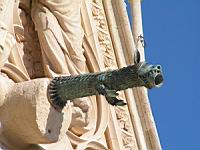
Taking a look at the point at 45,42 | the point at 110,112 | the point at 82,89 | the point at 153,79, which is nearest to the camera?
the point at 153,79

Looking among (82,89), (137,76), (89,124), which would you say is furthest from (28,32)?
(137,76)

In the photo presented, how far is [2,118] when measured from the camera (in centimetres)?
551

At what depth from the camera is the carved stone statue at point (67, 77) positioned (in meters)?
5.36

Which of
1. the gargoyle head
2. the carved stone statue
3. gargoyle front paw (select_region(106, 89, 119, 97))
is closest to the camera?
the gargoyle head

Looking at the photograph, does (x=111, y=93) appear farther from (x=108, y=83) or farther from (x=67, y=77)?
(x=67, y=77)

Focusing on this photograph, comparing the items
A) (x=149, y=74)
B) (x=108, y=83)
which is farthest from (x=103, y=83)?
(x=149, y=74)

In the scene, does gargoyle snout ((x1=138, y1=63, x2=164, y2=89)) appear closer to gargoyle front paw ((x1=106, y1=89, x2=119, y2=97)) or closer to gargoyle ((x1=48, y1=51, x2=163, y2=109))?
gargoyle ((x1=48, y1=51, x2=163, y2=109))

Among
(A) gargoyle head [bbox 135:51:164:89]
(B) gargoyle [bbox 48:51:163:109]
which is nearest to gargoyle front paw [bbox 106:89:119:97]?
(B) gargoyle [bbox 48:51:163:109]

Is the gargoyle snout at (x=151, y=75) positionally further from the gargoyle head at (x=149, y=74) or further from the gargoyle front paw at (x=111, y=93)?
the gargoyle front paw at (x=111, y=93)

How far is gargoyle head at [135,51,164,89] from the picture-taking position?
4.86m

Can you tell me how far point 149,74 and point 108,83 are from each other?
35 cm

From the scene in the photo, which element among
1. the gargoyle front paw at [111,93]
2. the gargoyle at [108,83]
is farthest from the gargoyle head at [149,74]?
the gargoyle front paw at [111,93]

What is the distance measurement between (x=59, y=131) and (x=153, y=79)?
1043 mm

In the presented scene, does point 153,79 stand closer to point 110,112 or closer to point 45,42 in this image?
point 45,42
